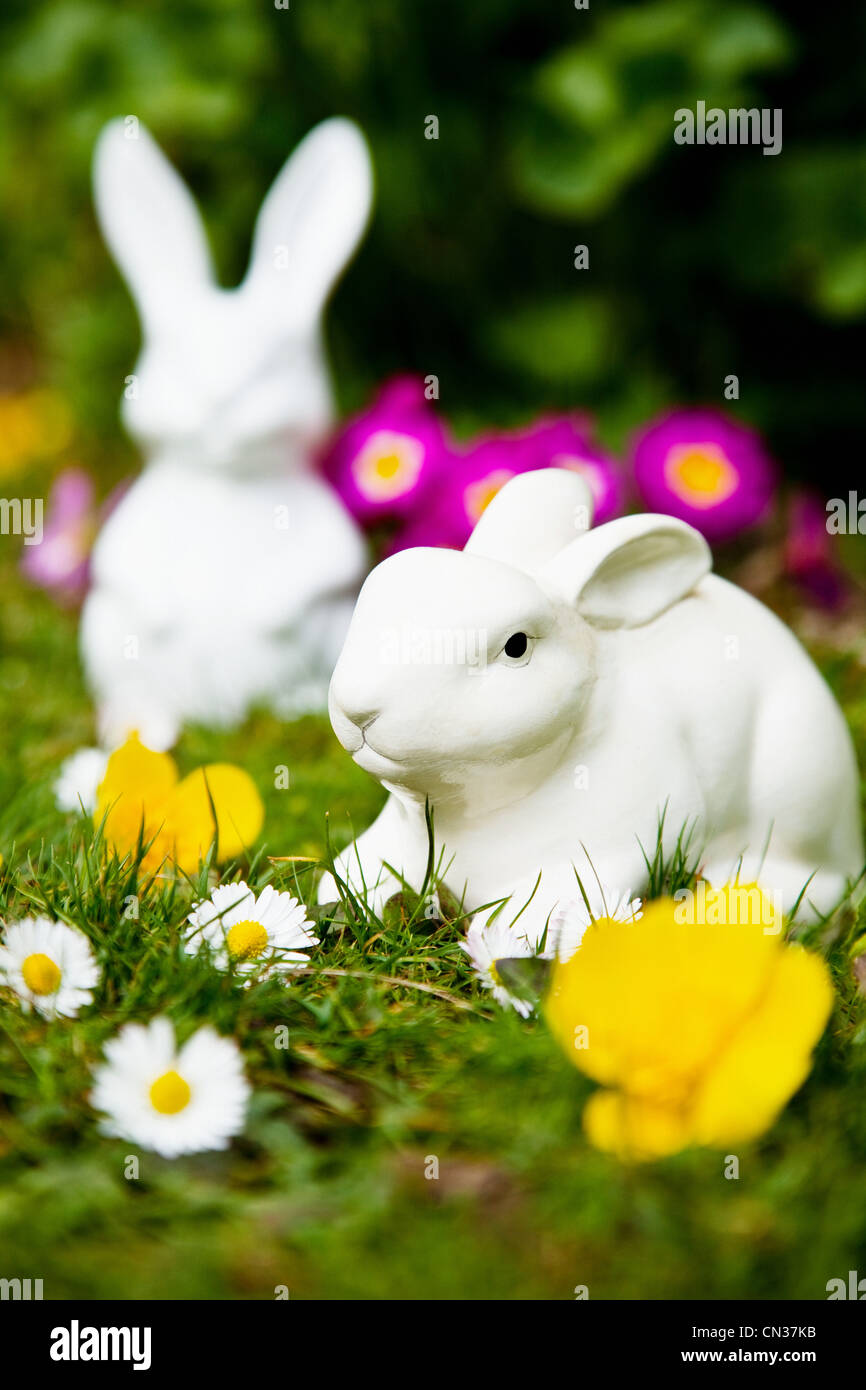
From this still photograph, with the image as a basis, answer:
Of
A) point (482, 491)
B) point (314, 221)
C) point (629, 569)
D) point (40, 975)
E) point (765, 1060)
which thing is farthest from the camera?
point (314, 221)

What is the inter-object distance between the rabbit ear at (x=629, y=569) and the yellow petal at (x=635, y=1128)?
2.27 feet

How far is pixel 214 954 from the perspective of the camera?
1.80 metres

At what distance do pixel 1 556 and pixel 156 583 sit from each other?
136cm

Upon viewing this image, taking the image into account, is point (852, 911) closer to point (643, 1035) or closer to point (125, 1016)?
point (643, 1035)

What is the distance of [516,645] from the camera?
183 centimetres

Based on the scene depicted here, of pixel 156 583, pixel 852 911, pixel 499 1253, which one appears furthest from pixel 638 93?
pixel 499 1253

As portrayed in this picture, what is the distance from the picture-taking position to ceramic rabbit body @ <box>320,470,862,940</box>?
1.79 m

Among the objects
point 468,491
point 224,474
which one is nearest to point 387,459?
point 468,491

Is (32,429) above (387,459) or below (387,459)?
above

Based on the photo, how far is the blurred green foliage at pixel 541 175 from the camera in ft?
13.1

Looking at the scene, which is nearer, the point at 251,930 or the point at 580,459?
the point at 251,930

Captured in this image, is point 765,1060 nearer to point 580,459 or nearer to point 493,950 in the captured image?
point 493,950

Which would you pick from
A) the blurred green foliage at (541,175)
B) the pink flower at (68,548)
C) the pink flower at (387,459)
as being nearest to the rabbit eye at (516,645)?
the pink flower at (387,459)

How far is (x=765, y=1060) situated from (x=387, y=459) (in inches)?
82.4
